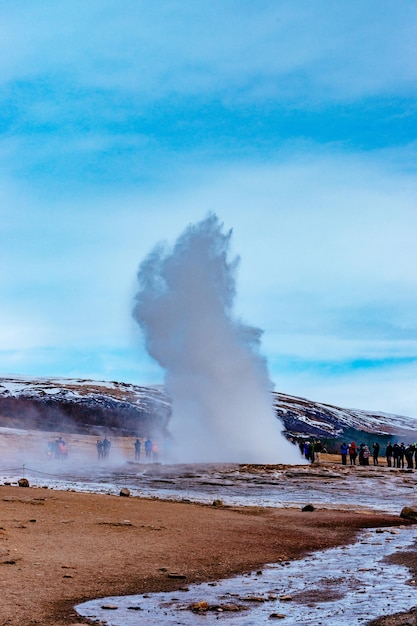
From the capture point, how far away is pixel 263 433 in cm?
5009

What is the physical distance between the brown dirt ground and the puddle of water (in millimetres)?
470

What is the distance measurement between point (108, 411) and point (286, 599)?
102931 millimetres

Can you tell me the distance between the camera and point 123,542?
13.9 meters

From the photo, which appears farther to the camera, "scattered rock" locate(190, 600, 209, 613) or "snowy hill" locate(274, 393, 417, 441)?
"snowy hill" locate(274, 393, 417, 441)

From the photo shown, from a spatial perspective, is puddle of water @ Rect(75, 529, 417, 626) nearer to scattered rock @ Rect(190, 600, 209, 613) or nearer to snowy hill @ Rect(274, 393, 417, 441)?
scattered rock @ Rect(190, 600, 209, 613)

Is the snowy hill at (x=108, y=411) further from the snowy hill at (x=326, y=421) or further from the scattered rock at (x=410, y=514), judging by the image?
the scattered rock at (x=410, y=514)

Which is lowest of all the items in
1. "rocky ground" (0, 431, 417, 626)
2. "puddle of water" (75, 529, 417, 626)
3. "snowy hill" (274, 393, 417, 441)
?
"puddle of water" (75, 529, 417, 626)

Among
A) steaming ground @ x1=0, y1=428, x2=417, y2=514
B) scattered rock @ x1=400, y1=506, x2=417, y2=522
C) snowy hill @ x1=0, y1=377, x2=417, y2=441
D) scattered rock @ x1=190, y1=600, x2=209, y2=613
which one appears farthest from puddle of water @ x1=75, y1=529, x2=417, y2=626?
snowy hill @ x1=0, y1=377, x2=417, y2=441

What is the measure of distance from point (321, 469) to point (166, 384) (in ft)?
49.9

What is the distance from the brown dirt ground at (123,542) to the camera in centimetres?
969

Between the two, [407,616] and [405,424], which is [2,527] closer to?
[407,616]

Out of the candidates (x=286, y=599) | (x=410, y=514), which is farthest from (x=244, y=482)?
(x=286, y=599)

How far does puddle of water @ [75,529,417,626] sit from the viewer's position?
8.54 metres

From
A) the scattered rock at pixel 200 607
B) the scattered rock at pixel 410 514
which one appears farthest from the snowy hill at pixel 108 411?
the scattered rock at pixel 200 607
